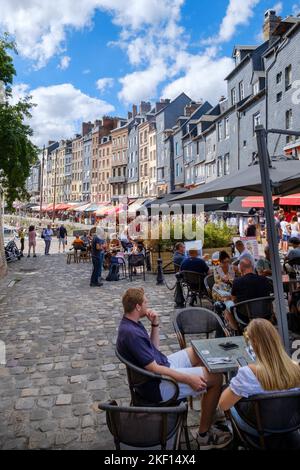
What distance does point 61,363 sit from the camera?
226 inches

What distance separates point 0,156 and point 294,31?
19.2m

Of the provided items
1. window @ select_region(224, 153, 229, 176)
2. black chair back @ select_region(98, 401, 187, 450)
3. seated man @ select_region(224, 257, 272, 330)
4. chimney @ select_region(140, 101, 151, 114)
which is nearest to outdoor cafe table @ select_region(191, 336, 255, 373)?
black chair back @ select_region(98, 401, 187, 450)

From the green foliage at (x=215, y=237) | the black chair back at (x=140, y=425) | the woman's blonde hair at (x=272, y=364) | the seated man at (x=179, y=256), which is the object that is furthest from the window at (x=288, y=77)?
the black chair back at (x=140, y=425)

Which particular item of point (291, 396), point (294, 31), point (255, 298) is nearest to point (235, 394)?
point (291, 396)

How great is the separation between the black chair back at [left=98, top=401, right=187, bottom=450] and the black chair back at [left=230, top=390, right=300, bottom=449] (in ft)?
1.86

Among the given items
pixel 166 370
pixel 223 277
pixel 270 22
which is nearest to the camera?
pixel 166 370

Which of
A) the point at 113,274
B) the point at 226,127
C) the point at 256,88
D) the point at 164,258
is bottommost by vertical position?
the point at 113,274

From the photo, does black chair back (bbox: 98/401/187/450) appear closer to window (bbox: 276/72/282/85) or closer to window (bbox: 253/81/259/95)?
window (bbox: 276/72/282/85)

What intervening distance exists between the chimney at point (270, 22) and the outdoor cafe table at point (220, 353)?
30237 millimetres

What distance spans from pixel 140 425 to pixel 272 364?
1084 mm

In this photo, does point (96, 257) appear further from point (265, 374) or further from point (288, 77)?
point (288, 77)

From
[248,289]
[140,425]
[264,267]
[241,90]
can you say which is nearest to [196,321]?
[248,289]

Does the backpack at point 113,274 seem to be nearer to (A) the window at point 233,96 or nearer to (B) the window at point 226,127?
(B) the window at point 226,127
